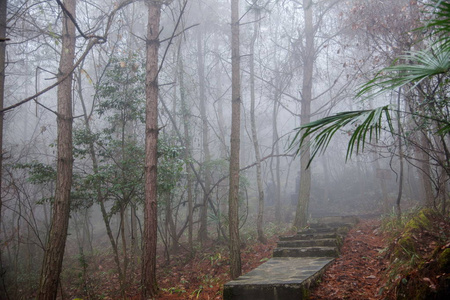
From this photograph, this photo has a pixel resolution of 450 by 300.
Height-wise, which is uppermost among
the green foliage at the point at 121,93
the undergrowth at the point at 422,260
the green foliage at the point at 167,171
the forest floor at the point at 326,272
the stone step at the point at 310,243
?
the green foliage at the point at 121,93

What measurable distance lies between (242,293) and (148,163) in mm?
3221

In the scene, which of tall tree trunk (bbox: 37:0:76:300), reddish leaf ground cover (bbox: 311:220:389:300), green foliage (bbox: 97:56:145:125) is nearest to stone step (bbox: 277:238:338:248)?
reddish leaf ground cover (bbox: 311:220:389:300)

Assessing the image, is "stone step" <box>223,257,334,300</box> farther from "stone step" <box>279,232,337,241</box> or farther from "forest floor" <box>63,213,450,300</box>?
"stone step" <box>279,232,337,241</box>

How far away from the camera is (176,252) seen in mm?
10422

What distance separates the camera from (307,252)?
671 cm

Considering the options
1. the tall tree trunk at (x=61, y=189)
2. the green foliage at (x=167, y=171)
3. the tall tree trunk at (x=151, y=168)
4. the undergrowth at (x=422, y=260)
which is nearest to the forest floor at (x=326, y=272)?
the undergrowth at (x=422, y=260)

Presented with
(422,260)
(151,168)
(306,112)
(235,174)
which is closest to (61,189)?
(151,168)

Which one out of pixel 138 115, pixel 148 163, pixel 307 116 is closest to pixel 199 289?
pixel 148 163

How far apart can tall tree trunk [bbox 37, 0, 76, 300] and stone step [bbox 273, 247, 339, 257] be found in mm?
4367

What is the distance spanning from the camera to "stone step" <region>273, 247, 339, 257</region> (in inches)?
255

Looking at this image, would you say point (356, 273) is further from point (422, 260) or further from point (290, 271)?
point (422, 260)

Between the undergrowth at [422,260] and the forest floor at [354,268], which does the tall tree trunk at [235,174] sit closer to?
the forest floor at [354,268]

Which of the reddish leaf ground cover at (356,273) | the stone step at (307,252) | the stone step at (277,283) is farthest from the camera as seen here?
the stone step at (307,252)

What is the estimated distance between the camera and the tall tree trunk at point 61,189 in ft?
18.3
